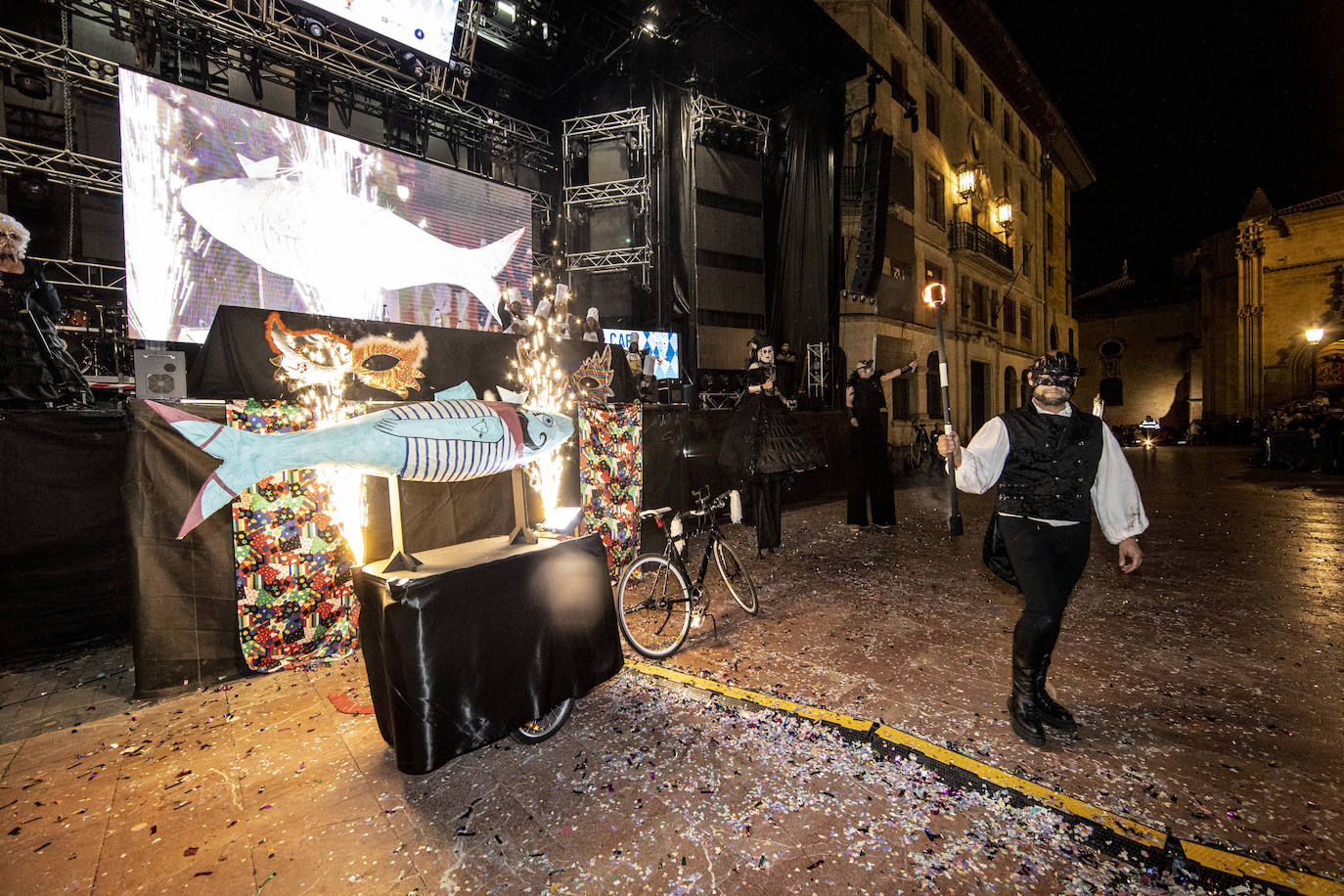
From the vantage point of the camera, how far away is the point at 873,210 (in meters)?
15.5

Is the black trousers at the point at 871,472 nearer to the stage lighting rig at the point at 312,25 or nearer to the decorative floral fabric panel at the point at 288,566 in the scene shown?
the decorative floral fabric panel at the point at 288,566

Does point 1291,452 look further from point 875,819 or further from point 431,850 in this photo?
point 431,850

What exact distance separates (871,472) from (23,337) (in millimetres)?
10199

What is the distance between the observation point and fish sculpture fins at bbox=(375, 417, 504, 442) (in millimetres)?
2566

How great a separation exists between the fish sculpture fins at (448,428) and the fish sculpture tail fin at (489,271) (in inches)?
346

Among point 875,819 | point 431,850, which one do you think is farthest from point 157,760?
point 875,819

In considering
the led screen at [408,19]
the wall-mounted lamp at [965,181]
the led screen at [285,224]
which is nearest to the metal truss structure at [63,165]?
the led screen at [285,224]

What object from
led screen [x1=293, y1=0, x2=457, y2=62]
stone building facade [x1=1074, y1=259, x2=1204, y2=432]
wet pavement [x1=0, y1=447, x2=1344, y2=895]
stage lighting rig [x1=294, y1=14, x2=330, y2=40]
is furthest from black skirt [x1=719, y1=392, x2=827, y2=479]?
stone building facade [x1=1074, y1=259, x2=1204, y2=432]

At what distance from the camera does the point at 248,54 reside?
10.1 meters

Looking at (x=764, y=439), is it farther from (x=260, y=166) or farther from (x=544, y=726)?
(x=260, y=166)

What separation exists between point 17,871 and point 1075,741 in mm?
5183

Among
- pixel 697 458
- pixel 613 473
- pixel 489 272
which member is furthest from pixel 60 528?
pixel 489 272

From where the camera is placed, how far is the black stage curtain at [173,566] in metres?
3.80

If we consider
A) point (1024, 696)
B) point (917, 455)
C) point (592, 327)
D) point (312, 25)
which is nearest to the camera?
point (1024, 696)
